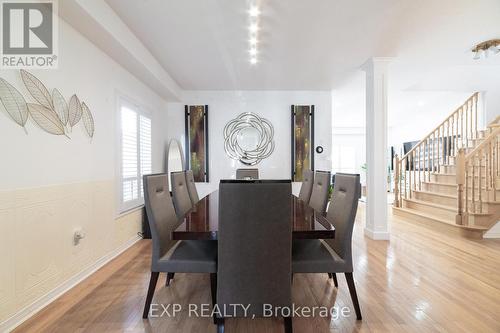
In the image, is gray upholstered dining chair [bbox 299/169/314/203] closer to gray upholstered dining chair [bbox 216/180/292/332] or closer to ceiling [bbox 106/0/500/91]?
ceiling [bbox 106/0/500/91]

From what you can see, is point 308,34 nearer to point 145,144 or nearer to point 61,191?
point 145,144

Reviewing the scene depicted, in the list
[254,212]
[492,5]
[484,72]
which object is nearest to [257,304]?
[254,212]

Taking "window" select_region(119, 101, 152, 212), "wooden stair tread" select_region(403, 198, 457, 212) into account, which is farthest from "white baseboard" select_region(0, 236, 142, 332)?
"wooden stair tread" select_region(403, 198, 457, 212)

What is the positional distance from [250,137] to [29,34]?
347 cm

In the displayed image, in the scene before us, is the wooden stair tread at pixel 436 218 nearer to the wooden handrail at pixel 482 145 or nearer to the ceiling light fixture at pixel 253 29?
the wooden handrail at pixel 482 145

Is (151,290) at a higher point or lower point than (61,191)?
lower

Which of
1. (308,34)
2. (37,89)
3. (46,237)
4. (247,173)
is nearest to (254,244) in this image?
(46,237)

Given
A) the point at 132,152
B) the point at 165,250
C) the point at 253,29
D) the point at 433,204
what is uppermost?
the point at 253,29

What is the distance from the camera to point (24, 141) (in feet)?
5.73

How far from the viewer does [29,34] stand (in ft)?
6.20

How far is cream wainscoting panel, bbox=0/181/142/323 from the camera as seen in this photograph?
1622 mm

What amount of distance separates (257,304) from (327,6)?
2612mm

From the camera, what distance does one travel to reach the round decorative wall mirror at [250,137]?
481cm

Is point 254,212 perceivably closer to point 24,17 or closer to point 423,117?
point 24,17
